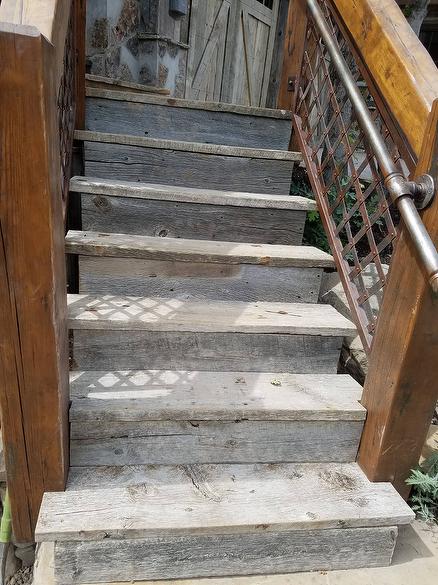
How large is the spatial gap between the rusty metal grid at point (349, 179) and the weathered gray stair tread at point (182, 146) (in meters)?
0.15

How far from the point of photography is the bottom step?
114 cm

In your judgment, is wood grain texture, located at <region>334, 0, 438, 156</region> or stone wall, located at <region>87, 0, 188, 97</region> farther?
stone wall, located at <region>87, 0, 188, 97</region>

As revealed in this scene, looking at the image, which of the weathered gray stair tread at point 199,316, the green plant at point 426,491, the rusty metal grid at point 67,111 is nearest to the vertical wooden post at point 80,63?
the rusty metal grid at point 67,111

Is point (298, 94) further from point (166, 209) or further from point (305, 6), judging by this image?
point (166, 209)

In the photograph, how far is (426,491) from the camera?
57.3 inches

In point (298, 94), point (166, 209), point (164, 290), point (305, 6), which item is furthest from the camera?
point (298, 94)

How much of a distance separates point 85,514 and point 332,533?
678 mm

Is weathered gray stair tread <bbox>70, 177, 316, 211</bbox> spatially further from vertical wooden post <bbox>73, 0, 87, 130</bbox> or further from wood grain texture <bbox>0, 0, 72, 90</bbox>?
wood grain texture <bbox>0, 0, 72, 90</bbox>

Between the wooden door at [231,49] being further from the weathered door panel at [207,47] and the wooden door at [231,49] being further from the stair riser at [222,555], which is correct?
the stair riser at [222,555]

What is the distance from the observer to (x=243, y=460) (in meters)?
1.39

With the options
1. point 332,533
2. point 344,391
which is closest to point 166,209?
point 344,391

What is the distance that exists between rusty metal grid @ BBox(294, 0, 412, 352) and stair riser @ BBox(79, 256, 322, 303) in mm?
193

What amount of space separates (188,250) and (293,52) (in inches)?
53.6

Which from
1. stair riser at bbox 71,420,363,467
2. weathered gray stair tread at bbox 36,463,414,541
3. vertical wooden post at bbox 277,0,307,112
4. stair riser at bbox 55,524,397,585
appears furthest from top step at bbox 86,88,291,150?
stair riser at bbox 55,524,397,585
